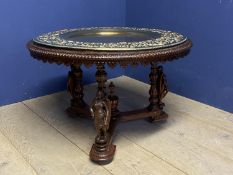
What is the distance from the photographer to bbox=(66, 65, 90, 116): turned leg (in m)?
1.49

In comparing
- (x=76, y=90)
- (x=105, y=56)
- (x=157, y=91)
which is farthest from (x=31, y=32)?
(x=105, y=56)

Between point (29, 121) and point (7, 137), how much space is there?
0.18m

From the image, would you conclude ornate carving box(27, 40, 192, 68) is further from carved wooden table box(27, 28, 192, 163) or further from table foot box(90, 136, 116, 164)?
table foot box(90, 136, 116, 164)

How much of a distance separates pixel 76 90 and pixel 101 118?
46 centimetres

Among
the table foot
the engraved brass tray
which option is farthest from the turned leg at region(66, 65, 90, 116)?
the table foot

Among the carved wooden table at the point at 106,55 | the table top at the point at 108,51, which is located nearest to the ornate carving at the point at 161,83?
the carved wooden table at the point at 106,55

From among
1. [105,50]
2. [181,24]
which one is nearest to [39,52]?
[105,50]

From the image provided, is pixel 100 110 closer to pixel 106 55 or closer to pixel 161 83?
pixel 106 55

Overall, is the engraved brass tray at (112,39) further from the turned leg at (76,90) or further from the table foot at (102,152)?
the table foot at (102,152)

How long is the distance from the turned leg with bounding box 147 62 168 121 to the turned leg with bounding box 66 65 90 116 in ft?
1.05

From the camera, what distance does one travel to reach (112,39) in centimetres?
126

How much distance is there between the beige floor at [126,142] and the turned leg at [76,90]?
0.05 meters

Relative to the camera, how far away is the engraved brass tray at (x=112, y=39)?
1.05 metres

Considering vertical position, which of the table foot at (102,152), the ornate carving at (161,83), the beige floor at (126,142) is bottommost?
the beige floor at (126,142)
